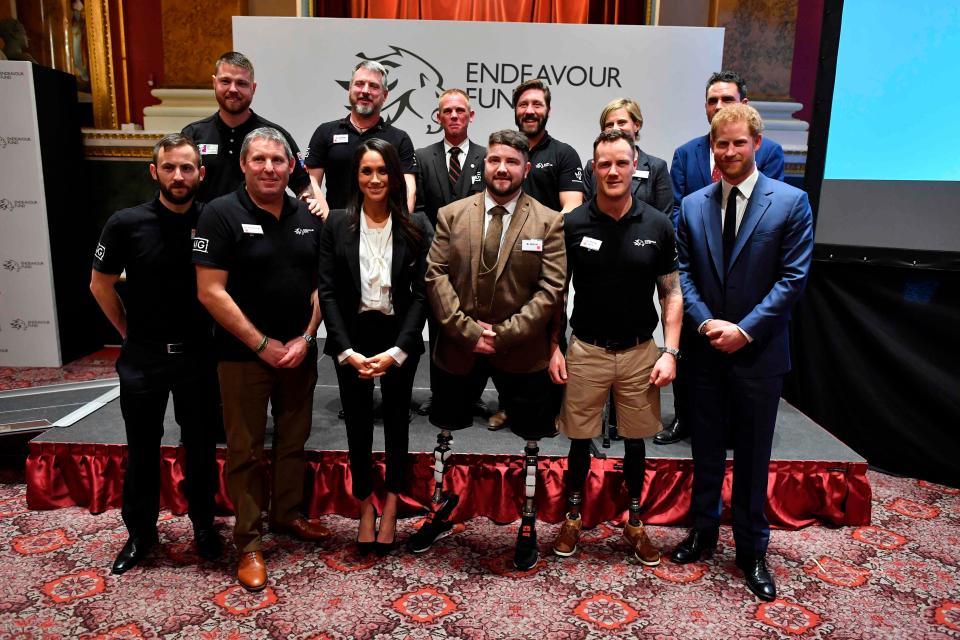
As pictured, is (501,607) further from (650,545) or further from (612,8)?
(612,8)

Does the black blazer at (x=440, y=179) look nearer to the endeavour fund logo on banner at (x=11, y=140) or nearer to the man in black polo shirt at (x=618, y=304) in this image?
the man in black polo shirt at (x=618, y=304)

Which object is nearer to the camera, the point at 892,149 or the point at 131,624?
the point at 131,624

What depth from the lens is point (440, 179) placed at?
3535 millimetres

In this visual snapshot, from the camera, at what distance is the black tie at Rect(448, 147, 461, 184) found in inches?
139

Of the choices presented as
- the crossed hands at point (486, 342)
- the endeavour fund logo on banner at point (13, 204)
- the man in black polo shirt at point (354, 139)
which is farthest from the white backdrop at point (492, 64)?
the crossed hands at point (486, 342)

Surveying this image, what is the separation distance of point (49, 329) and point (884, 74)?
5.99 m

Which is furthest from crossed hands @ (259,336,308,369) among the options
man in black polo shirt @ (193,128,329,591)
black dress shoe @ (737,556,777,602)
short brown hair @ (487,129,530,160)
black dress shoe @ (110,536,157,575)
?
black dress shoe @ (737,556,777,602)

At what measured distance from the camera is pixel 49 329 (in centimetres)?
552

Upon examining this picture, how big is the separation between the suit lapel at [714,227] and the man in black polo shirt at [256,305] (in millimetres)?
1517

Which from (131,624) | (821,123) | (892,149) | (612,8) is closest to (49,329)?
(131,624)

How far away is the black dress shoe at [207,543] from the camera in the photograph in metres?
2.90

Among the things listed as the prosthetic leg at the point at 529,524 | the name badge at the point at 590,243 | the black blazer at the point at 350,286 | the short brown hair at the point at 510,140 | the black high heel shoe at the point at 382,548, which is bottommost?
the black high heel shoe at the point at 382,548

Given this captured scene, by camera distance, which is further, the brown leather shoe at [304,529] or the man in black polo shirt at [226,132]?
the man in black polo shirt at [226,132]

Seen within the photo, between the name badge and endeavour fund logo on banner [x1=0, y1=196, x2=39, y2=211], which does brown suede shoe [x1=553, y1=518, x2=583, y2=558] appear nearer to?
the name badge
